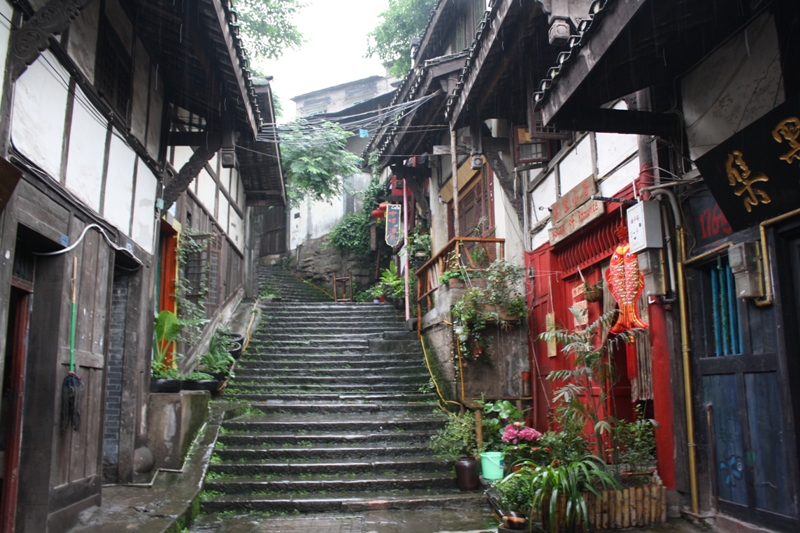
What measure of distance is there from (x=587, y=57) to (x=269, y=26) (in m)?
14.8

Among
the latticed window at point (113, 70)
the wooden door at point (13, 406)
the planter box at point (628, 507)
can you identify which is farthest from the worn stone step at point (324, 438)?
the latticed window at point (113, 70)

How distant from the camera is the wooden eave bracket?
199 inches

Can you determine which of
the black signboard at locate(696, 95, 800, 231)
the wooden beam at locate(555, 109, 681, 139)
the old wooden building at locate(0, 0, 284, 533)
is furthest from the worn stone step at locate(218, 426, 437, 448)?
the black signboard at locate(696, 95, 800, 231)

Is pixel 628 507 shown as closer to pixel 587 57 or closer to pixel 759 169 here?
pixel 759 169

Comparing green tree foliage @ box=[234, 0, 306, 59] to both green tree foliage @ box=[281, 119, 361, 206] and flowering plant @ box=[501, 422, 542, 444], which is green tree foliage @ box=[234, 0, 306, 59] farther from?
flowering plant @ box=[501, 422, 542, 444]

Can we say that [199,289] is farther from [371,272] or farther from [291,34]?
[371,272]

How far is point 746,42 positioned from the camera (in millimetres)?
5770

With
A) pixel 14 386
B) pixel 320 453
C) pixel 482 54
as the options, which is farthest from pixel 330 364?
pixel 14 386

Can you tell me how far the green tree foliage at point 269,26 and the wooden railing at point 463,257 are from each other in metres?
9.43

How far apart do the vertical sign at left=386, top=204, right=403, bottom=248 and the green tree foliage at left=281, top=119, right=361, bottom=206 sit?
209cm

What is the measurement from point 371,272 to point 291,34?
964 centimetres

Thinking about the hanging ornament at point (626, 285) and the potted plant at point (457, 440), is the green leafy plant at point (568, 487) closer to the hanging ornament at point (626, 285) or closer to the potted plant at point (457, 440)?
the hanging ornament at point (626, 285)

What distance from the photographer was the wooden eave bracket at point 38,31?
505 centimetres

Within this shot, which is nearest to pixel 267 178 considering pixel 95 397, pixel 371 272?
pixel 371 272
